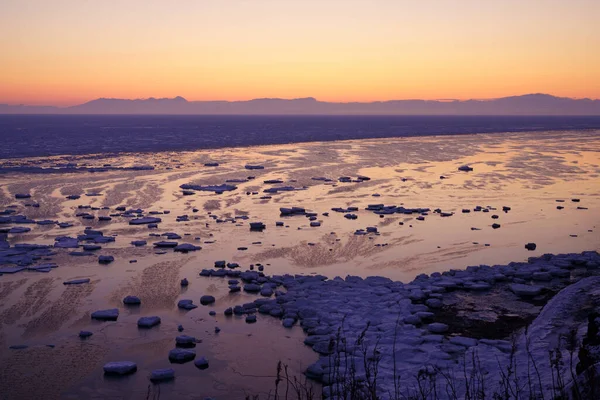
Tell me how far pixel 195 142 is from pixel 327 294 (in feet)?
113

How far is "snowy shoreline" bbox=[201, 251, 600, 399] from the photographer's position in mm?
6520

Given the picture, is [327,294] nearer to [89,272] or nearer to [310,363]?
[310,363]

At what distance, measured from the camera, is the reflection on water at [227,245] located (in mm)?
7000

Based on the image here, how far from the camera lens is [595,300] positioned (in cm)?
735

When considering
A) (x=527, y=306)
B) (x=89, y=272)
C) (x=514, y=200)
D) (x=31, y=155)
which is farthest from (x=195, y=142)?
(x=527, y=306)

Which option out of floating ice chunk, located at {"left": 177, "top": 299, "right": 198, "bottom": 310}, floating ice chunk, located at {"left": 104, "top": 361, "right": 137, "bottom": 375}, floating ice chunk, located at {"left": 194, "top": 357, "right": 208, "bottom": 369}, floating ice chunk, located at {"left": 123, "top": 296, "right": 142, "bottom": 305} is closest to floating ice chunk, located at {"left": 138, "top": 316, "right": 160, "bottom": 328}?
floating ice chunk, located at {"left": 177, "top": 299, "right": 198, "bottom": 310}

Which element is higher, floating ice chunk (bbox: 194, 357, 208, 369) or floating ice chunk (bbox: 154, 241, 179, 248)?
floating ice chunk (bbox: 154, 241, 179, 248)

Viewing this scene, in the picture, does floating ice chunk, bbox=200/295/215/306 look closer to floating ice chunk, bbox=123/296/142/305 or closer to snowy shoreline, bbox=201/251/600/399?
snowy shoreline, bbox=201/251/600/399

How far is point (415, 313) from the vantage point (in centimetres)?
833

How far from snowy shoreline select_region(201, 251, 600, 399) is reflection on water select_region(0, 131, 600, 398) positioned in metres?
0.46

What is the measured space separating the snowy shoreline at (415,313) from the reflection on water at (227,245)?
0.46m

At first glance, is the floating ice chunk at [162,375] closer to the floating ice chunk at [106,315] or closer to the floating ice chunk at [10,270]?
the floating ice chunk at [106,315]

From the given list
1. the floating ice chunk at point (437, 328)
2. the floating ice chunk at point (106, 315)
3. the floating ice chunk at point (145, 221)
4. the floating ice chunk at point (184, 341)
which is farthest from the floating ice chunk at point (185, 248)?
the floating ice chunk at point (437, 328)

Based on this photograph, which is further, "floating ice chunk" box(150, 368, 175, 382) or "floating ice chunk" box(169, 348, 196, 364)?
"floating ice chunk" box(169, 348, 196, 364)
